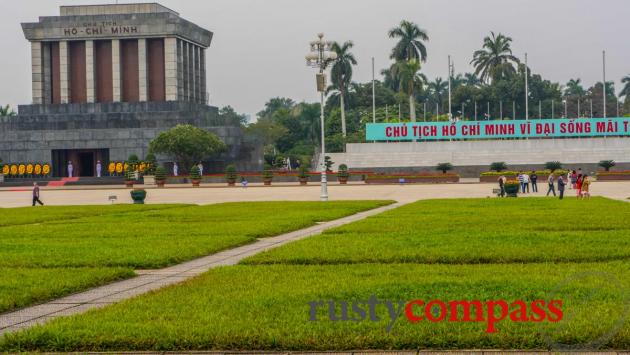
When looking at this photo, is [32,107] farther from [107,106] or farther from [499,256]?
[499,256]

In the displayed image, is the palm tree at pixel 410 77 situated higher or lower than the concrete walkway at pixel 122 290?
higher

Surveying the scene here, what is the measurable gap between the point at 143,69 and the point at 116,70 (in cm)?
293

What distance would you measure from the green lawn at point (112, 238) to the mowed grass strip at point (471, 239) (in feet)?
6.79

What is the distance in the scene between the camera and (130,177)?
3145 inches

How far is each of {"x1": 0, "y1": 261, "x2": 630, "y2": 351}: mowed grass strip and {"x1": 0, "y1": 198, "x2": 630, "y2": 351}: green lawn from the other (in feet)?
0.05

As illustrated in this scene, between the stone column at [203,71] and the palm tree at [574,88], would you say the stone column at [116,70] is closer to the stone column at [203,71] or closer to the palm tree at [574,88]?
the stone column at [203,71]

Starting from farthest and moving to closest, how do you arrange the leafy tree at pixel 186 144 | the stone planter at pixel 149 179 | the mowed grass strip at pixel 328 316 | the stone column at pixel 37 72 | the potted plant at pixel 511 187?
the stone column at pixel 37 72 → the leafy tree at pixel 186 144 → the stone planter at pixel 149 179 → the potted plant at pixel 511 187 → the mowed grass strip at pixel 328 316

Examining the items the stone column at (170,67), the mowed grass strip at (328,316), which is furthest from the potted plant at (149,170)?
the mowed grass strip at (328,316)

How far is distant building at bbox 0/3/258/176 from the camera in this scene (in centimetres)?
9012

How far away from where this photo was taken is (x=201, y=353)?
8.82m

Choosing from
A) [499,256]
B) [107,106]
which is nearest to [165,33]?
[107,106]

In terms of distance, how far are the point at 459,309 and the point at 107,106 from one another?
8702 centimetres

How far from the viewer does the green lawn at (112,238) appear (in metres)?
14.1

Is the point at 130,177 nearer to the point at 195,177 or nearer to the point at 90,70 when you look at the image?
the point at 195,177
